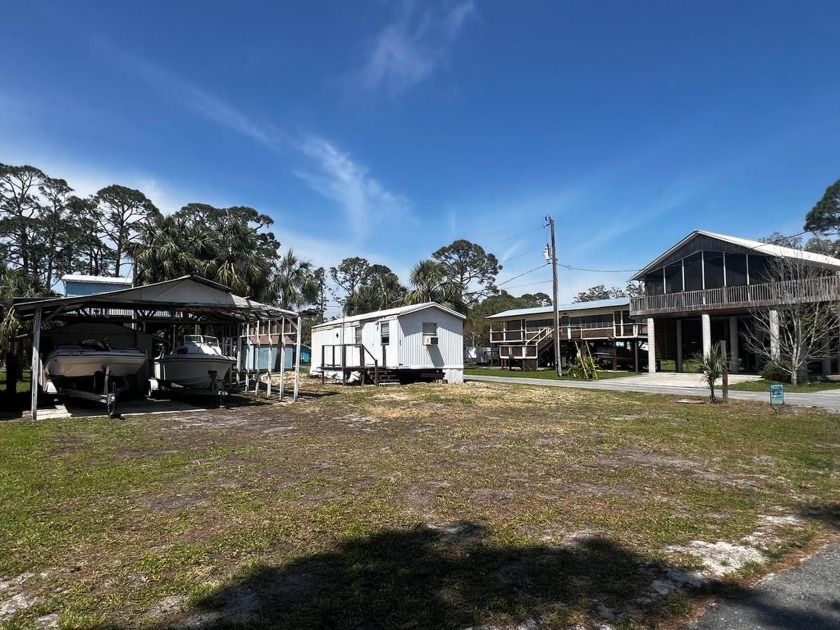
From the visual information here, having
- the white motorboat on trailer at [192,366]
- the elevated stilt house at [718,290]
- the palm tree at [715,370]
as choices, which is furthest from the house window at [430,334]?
the elevated stilt house at [718,290]

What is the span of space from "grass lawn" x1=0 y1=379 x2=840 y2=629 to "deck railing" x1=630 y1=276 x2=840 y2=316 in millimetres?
15473

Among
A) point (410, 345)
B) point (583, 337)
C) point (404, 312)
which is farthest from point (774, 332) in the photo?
point (404, 312)

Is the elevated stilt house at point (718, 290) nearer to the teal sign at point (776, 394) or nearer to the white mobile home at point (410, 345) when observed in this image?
the teal sign at point (776, 394)

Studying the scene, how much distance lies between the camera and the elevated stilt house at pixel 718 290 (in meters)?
21.7

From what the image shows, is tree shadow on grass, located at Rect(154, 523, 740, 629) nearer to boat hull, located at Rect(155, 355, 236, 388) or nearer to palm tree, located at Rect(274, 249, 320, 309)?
boat hull, located at Rect(155, 355, 236, 388)

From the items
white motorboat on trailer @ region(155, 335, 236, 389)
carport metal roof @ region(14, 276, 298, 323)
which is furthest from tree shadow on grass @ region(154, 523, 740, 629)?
white motorboat on trailer @ region(155, 335, 236, 389)

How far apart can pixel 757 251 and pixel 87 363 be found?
27.6 m

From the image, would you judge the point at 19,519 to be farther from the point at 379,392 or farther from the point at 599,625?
the point at 379,392

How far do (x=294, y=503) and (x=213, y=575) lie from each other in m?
1.56

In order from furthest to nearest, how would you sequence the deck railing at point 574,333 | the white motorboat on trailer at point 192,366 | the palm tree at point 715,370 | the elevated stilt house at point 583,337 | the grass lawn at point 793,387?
the elevated stilt house at point 583,337 → the deck railing at point 574,333 → the grass lawn at point 793,387 → the white motorboat on trailer at point 192,366 → the palm tree at point 715,370

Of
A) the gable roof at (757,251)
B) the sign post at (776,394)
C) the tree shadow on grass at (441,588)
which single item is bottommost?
the tree shadow on grass at (441,588)

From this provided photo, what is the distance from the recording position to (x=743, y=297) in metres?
24.2

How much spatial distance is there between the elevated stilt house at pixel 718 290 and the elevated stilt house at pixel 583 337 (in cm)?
184

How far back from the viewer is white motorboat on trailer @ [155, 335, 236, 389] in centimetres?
1502
